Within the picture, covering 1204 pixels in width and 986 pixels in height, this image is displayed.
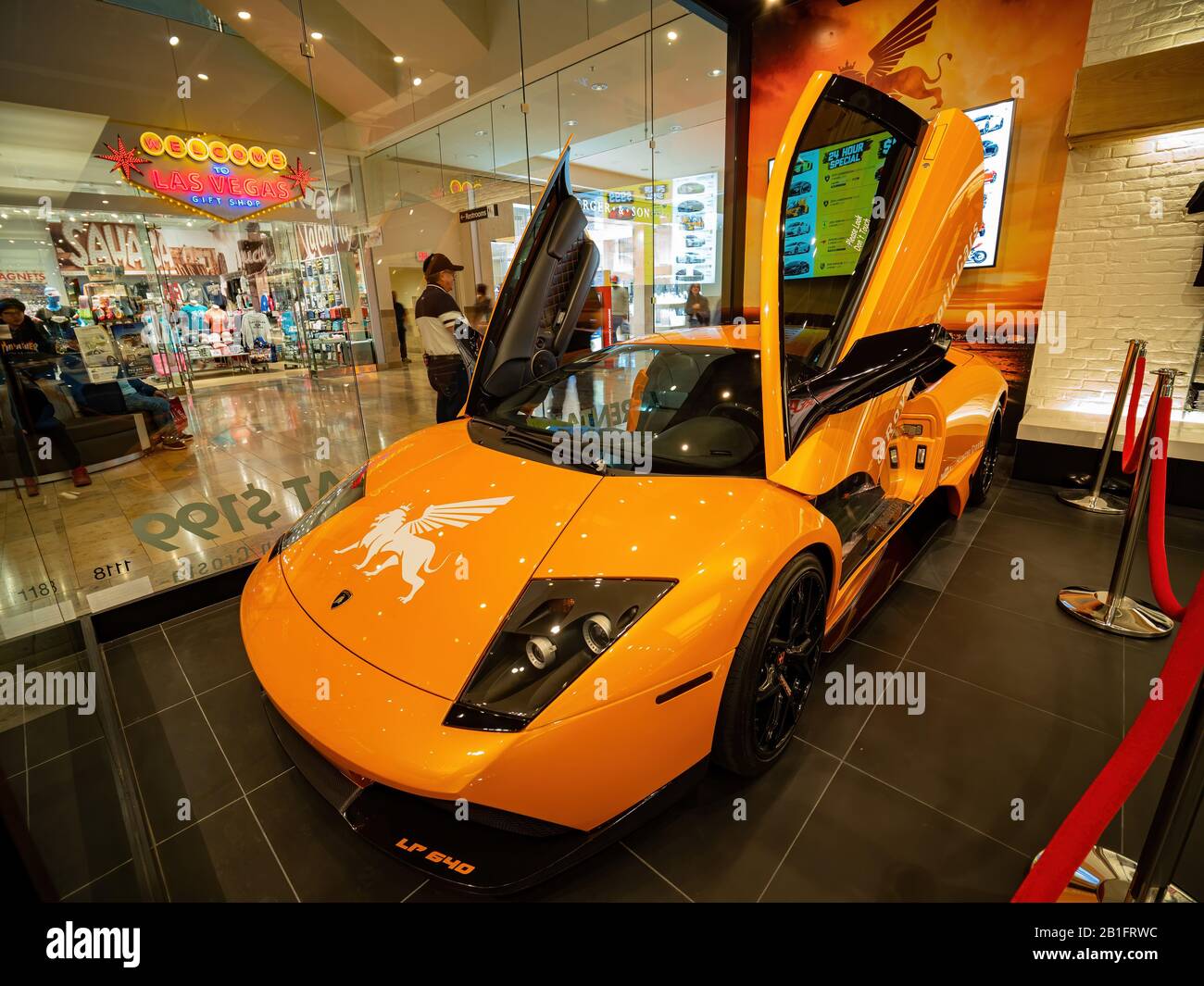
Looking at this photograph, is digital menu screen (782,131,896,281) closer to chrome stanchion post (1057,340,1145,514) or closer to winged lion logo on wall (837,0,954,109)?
winged lion logo on wall (837,0,954,109)

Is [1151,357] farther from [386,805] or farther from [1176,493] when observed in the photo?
[386,805]

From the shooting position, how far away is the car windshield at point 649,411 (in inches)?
74.0

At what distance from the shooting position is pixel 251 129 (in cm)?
319

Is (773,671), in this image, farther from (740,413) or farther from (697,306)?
(697,306)

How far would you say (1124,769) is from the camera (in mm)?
1032

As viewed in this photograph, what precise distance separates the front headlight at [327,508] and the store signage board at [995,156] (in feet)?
15.6

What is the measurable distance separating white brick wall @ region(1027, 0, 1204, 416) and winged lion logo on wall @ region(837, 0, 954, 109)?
109cm

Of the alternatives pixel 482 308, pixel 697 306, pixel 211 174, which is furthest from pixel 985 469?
pixel 211 174

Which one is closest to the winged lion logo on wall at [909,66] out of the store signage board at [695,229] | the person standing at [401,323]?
the store signage board at [695,229]

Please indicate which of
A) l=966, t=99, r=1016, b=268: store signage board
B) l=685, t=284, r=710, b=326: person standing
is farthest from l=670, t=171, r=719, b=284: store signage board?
l=966, t=99, r=1016, b=268: store signage board

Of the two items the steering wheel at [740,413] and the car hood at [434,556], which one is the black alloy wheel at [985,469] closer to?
the steering wheel at [740,413]

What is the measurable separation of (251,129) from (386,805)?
363 centimetres

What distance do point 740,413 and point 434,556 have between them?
3.73ft

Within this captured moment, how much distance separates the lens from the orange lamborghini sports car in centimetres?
123
